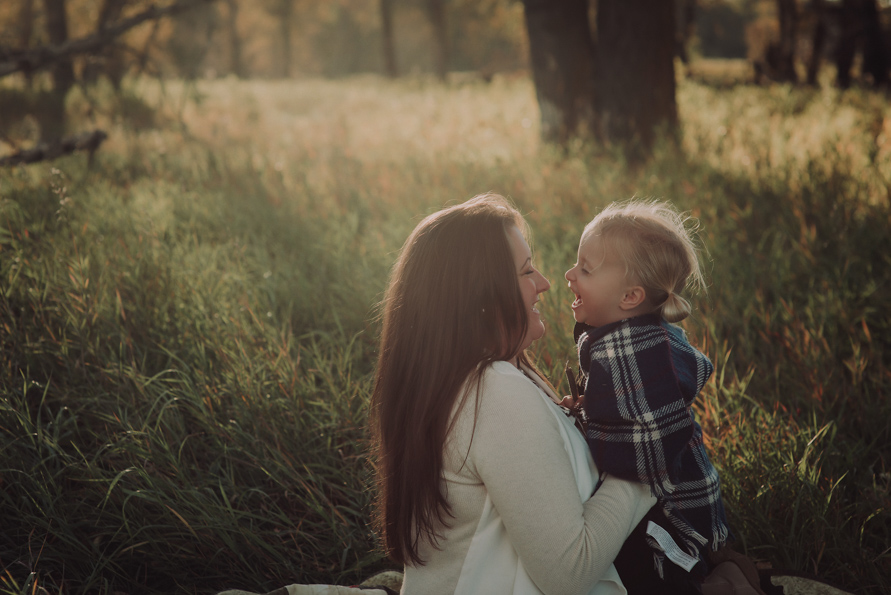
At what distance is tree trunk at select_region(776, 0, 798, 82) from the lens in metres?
17.5

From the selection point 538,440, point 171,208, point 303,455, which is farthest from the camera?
point 171,208

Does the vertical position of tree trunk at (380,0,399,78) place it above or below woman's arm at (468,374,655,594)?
above

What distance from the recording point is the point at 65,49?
5.64 metres

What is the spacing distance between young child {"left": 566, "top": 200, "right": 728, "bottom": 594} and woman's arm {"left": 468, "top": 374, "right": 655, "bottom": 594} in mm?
229

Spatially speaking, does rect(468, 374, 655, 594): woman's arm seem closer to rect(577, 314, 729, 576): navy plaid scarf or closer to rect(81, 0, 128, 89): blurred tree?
rect(577, 314, 729, 576): navy plaid scarf

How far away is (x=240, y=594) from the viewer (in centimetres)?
187

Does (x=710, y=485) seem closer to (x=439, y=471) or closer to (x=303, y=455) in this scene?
(x=439, y=471)

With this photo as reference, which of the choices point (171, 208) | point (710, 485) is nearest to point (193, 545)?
point (710, 485)

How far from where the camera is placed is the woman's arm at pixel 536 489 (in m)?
1.31

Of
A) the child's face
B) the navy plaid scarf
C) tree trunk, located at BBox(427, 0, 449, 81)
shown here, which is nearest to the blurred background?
the navy plaid scarf

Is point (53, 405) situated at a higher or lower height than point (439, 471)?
lower

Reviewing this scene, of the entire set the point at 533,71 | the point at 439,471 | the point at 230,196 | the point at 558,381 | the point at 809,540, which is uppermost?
the point at 533,71

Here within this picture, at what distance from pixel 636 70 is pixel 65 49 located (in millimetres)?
5326

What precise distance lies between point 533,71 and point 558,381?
5436 mm
